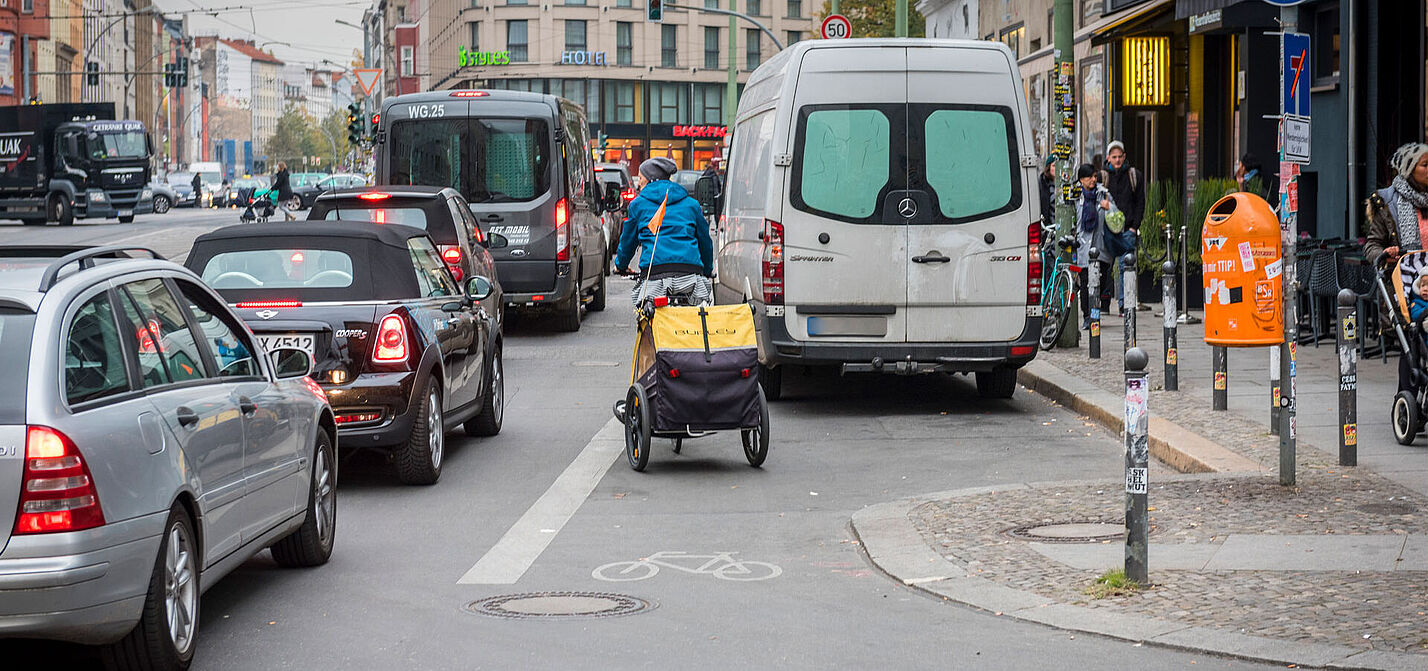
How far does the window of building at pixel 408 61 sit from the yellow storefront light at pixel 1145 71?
11680 centimetres

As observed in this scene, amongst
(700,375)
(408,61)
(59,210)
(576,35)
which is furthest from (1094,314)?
(408,61)

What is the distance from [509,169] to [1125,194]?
7139 mm

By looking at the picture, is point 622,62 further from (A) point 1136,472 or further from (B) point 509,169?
(A) point 1136,472

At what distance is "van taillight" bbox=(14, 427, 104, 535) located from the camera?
522cm

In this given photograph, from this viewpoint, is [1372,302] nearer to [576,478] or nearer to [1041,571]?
[576,478]

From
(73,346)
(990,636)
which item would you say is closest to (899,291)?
(990,636)

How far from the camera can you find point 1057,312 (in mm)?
17344

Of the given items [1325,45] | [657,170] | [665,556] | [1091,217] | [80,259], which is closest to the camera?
[80,259]

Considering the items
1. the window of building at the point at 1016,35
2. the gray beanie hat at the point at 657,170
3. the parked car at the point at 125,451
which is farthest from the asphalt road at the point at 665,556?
the window of building at the point at 1016,35

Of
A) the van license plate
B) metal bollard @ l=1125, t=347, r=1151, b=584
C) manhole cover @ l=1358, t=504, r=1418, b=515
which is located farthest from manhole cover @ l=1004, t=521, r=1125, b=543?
the van license plate

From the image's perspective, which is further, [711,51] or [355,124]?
[711,51]

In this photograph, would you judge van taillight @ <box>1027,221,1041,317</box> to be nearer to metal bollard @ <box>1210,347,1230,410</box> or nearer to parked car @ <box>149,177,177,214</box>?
metal bollard @ <box>1210,347,1230,410</box>

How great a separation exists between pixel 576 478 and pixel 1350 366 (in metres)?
4.25

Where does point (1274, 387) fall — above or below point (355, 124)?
below
